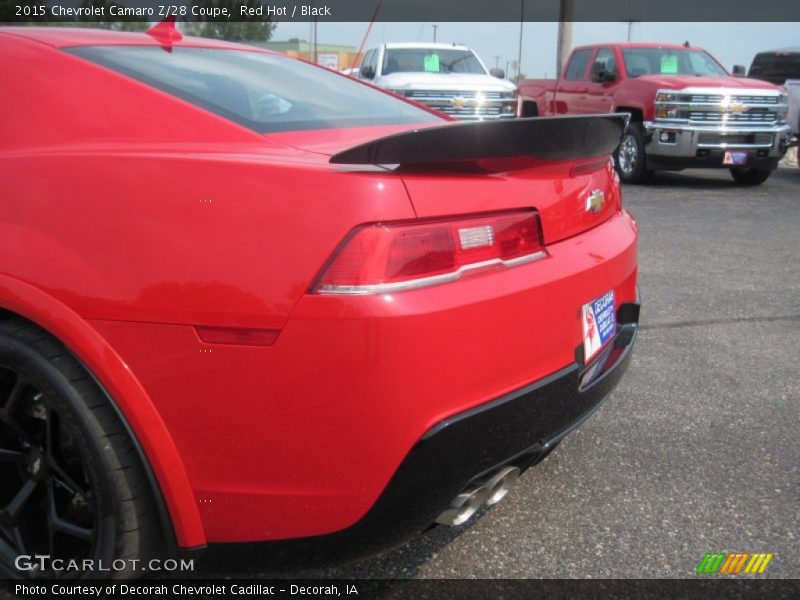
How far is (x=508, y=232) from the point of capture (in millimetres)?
1881

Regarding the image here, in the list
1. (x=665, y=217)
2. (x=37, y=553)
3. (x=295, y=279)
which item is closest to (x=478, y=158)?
(x=295, y=279)

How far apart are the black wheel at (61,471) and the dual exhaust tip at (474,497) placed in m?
0.71

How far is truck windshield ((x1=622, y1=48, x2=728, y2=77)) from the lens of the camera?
1093 cm

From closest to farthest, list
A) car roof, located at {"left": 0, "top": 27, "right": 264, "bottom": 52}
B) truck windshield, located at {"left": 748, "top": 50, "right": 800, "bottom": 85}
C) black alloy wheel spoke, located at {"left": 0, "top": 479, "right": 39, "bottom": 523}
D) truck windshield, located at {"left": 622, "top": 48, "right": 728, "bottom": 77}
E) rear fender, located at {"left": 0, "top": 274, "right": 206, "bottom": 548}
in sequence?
rear fender, located at {"left": 0, "top": 274, "right": 206, "bottom": 548}, black alloy wheel spoke, located at {"left": 0, "top": 479, "right": 39, "bottom": 523}, car roof, located at {"left": 0, "top": 27, "right": 264, "bottom": 52}, truck windshield, located at {"left": 622, "top": 48, "right": 728, "bottom": 77}, truck windshield, located at {"left": 748, "top": 50, "right": 800, "bottom": 85}

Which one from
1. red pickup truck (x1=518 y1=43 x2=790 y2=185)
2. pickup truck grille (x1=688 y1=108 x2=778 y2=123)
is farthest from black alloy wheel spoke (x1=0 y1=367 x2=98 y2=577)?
pickup truck grille (x1=688 y1=108 x2=778 y2=123)

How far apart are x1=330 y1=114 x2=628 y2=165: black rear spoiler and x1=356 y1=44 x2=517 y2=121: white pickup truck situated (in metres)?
9.16

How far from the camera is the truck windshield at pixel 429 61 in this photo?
12.0 m

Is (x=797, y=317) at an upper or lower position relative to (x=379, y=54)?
lower

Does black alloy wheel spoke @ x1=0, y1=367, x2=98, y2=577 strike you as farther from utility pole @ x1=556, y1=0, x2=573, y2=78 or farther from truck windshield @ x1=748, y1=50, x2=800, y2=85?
utility pole @ x1=556, y1=0, x2=573, y2=78

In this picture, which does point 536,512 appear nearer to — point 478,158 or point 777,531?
point 777,531

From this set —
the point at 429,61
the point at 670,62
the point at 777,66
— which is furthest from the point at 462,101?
the point at 777,66

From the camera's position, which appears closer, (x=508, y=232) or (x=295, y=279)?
(x=295, y=279)

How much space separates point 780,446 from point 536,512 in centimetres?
109

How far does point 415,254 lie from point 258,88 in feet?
3.58
